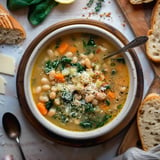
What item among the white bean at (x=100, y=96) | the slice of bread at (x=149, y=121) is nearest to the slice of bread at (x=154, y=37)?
the slice of bread at (x=149, y=121)

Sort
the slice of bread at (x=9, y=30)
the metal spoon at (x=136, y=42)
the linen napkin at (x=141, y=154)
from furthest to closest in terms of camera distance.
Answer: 1. the slice of bread at (x=9, y=30)
2. the metal spoon at (x=136, y=42)
3. the linen napkin at (x=141, y=154)

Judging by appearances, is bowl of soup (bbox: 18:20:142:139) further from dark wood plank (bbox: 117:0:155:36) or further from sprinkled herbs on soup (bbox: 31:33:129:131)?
dark wood plank (bbox: 117:0:155:36)

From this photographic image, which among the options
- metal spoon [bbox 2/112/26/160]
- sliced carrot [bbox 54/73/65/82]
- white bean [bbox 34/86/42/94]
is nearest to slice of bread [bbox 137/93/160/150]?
sliced carrot [bbox 54/73/65/82]

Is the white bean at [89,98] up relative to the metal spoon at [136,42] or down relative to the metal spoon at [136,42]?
down

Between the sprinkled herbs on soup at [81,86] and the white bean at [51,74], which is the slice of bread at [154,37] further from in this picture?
the white bean at [51,74]

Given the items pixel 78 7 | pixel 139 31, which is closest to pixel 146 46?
pixel 139 31

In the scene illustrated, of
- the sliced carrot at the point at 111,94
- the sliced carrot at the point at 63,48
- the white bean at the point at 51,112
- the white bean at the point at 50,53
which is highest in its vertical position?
the sliced carrot at the point at 63,48

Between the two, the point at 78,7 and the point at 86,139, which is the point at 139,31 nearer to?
the point at 78,7
